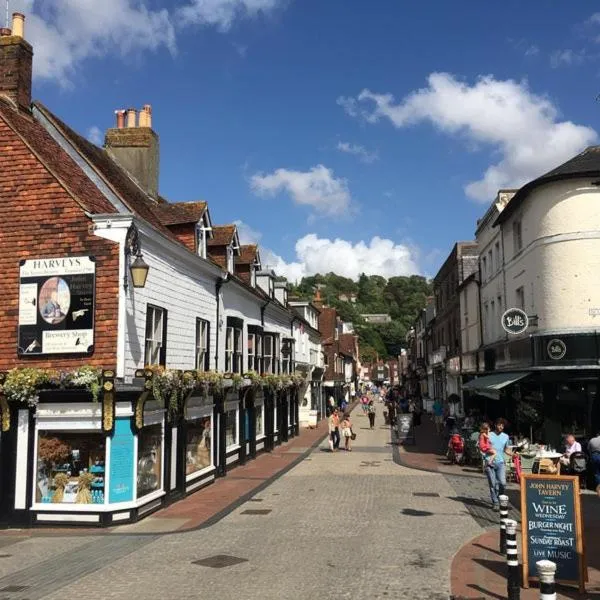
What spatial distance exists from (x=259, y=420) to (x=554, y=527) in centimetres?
1853

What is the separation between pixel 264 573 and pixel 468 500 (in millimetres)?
7798

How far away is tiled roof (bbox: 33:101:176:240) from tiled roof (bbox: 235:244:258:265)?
6.13 m

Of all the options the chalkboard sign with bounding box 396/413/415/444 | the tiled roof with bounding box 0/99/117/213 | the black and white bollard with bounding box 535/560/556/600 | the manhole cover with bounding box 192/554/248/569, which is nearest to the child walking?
the manhole cover with bounding box 192/554/248/569

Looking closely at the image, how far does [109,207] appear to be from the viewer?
1466 centimetres

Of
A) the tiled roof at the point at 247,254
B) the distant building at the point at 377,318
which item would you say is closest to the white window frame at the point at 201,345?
the tiled roof at the point at 247,254

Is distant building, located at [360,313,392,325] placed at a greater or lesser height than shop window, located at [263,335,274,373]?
greater

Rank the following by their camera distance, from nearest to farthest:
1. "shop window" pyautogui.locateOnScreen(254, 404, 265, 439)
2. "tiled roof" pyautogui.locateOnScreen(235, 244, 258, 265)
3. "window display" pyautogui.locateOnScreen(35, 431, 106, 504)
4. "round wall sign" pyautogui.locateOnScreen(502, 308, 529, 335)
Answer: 1. "window display" pyautogui.locateOnScreen(35, 431, 106, 504)
2. "round wall sign" pyautogui.locateOnScreen(502, 308, 529, 335)
3. "shop window" pyautogui.locateOnScreen(254, 404, 265, 439)
4. "tiled roof" pyautogui.locateOnScreen(235, 244, 258, 265)

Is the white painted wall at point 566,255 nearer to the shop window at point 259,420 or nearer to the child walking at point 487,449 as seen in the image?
the child walking at point 487,449

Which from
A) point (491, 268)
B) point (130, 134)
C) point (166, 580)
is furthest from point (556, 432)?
point (130, 134)

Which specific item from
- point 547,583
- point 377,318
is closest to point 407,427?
point 547,583

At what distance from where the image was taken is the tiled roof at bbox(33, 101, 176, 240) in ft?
52.0

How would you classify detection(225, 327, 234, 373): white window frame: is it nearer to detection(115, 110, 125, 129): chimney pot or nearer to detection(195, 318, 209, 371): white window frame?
detection(195, 318, 209, 371): white window frame

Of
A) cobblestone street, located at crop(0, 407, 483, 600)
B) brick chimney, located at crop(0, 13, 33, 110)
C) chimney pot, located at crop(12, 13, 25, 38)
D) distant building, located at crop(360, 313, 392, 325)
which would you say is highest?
distant building, located at crop(360, 313, 392, 325)

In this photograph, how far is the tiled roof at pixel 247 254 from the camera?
25.8 metres
